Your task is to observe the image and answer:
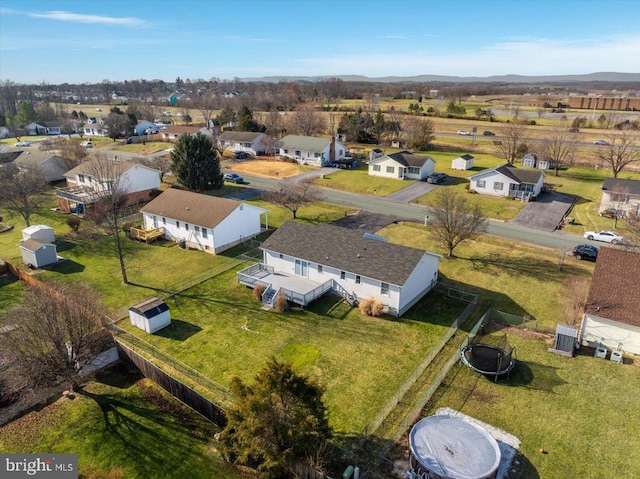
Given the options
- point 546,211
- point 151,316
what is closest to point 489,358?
point 151,316

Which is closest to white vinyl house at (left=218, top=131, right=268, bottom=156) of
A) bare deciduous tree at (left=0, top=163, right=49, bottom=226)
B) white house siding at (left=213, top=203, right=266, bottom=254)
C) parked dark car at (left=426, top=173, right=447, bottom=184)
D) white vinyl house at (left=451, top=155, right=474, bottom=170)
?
parked dark car at (left=426, top=173, right=447, bottom=184)

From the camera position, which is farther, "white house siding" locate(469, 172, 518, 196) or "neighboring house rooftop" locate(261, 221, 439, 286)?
"white house siding" locate(469, 172, 518, 196)

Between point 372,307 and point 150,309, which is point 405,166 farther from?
point 150,309

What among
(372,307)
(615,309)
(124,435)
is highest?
(615,309)

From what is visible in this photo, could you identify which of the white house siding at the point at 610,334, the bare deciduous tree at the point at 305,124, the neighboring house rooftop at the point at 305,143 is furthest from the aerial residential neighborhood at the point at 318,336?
the bare deciduous tree at the point at 305,124

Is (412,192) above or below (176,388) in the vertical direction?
above

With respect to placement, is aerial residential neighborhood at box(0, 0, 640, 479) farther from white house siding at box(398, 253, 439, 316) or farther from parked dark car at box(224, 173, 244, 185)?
parked dark car at box(224, 173, 244, 185)

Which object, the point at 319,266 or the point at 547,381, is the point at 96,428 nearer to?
the point at 319,266
